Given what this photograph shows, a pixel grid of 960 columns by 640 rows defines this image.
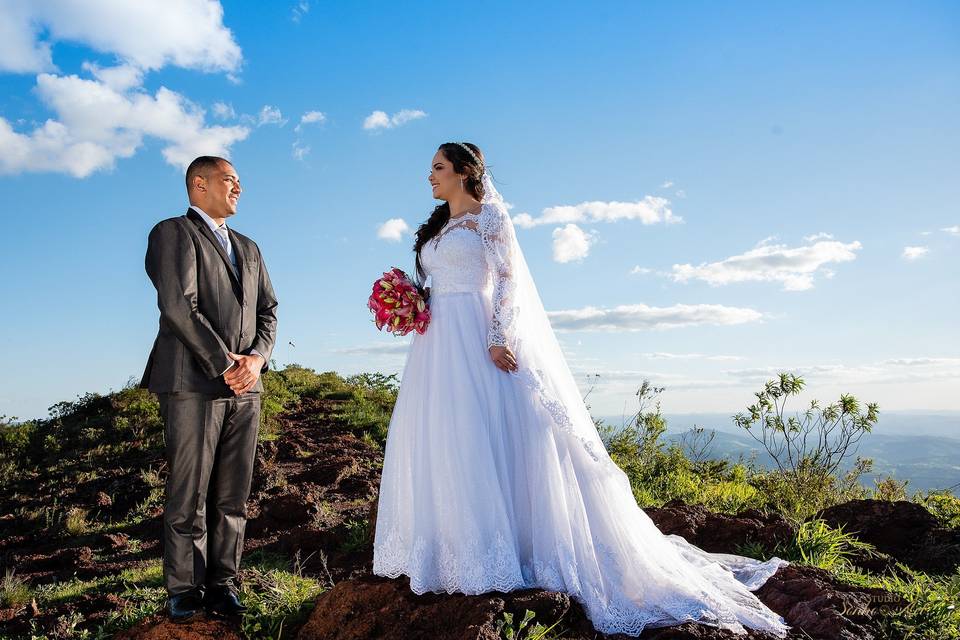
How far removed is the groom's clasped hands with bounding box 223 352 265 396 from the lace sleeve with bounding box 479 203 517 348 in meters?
1.39

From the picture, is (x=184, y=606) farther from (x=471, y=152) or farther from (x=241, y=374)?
(x=471, y=152)

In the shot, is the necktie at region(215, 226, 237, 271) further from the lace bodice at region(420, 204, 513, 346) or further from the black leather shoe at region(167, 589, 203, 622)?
the black leather shoe at region(167, 589, 203, 622)

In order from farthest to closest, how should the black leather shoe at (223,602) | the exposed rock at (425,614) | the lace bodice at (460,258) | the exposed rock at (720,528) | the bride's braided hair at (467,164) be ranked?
the exposed rock at (720,528) < the bride's braided hair at (467,164) < the lace bodice at (460,258) < the black leather shoe at (223,602) < the exposed rock at (425,614)

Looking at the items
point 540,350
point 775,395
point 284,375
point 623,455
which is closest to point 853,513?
point 775,395

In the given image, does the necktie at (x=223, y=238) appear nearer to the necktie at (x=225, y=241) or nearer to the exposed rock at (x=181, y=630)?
the necktie at (x=225, y=241)

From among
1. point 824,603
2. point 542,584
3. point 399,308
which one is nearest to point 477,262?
point 399,308

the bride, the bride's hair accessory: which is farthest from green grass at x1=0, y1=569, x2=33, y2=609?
the bride's hair accessory

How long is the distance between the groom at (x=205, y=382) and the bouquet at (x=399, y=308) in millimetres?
746

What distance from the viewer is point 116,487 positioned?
8289mm

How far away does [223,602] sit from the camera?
405cm

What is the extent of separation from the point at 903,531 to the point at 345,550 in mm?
4576

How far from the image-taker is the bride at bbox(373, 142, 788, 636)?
3660mm

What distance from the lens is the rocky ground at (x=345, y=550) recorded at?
138 inches

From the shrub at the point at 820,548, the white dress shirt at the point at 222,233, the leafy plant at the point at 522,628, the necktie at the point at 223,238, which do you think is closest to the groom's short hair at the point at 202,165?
the white dress shirt at the point at 222,233
